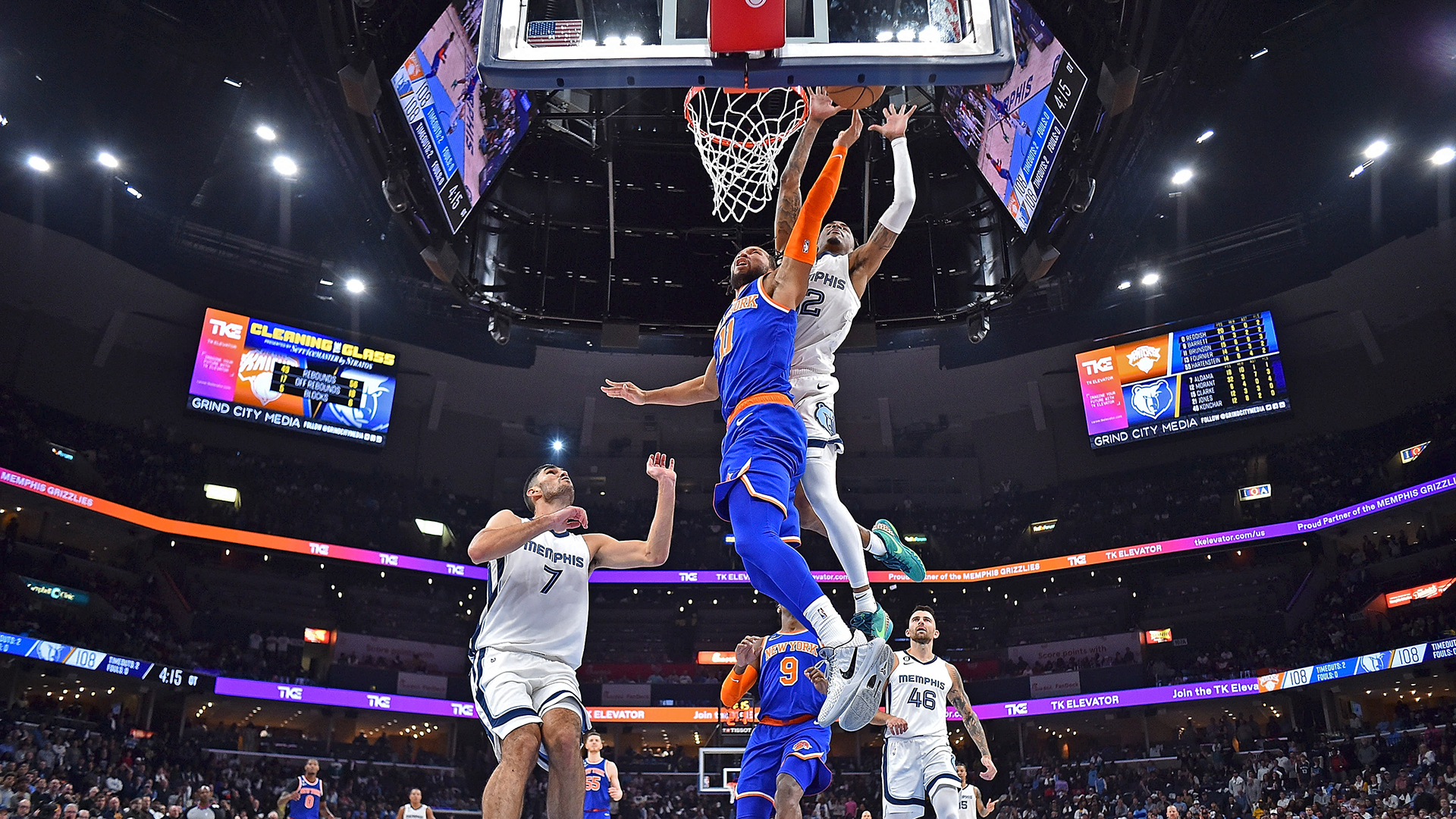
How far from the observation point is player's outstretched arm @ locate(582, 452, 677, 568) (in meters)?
5.36

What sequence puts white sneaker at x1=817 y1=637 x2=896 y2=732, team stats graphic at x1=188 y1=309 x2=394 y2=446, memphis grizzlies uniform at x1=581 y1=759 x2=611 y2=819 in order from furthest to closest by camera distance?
team stats graphic at x1=188 y1=309 x2=394 y2=446
memphis grizzlies uniform at x1=581 y1=759 x2=611 y2=819
white sneaker at x1=817 y1=637 x2=896 y2=732

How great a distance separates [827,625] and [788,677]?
2.01m

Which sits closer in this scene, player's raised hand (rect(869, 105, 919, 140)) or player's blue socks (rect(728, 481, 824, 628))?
player's blue socks (rect(728, 481, 824, 628))

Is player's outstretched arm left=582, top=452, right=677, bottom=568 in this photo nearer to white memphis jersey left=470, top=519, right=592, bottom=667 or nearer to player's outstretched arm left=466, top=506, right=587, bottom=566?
white memphis jersey left=470, top=519, right=592, bottom=667

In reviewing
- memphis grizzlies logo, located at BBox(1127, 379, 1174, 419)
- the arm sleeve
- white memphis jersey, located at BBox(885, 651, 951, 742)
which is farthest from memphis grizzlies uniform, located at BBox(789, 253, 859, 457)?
memphis grizzlies logo, located at BBox(1127, 379, 1174, 419)

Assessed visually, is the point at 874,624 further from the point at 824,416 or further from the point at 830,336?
the point at 830,336

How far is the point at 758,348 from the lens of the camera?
493 cm

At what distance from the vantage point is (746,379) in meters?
4.94

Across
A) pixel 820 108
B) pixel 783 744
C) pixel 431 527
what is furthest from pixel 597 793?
pixel 431 527

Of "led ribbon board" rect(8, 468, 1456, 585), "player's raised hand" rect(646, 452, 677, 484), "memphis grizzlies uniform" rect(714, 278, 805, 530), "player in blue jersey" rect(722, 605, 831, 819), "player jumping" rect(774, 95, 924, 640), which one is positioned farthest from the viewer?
"led ribbon board" rect(8, 468, 1456, 585)

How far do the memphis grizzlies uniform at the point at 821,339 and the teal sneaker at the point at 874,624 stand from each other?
109cm

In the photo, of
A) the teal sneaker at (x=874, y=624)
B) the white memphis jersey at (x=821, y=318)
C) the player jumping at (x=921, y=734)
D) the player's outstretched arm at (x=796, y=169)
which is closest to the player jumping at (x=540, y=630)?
the white memphis jersey at (x=821, y=318)

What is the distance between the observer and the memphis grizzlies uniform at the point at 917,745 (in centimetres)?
808

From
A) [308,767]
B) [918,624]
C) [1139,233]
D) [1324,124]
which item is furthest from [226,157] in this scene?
[1324,124]
